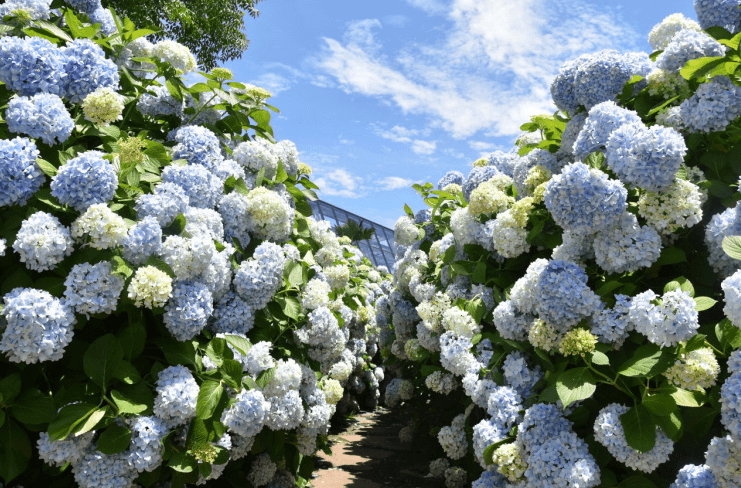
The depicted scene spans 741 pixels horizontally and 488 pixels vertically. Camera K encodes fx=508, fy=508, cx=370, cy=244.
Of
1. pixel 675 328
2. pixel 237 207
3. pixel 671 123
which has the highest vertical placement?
pixel 671 123

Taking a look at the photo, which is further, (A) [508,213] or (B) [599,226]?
(A) [508,213]

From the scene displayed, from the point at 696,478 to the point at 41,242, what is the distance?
274 cm

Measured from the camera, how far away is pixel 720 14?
269 cm

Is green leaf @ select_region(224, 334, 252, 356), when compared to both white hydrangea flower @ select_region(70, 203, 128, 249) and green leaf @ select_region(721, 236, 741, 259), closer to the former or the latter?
white hydrangea flower @ select_region(70, 203, 128, 249)

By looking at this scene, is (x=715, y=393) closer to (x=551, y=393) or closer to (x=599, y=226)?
(x=551, y=393)

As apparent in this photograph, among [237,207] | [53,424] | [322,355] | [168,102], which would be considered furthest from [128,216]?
[322,355]

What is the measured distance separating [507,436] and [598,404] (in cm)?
51

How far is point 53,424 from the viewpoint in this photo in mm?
2033

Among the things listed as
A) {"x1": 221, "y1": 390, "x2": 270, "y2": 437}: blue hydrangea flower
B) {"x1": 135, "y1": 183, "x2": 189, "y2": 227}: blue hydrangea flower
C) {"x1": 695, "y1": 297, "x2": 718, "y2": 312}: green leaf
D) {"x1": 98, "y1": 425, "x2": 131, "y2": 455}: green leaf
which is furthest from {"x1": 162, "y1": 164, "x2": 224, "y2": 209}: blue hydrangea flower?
{"x1": 695, "y1": 297, "x2": 718, "y2": 312}: green leaf

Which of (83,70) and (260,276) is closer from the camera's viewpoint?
(83,70)

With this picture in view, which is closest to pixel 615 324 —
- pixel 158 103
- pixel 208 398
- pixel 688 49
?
pixel 688 49

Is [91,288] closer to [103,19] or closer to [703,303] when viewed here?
[103,19]

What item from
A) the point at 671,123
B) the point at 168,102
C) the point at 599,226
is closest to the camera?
the point at 599,226

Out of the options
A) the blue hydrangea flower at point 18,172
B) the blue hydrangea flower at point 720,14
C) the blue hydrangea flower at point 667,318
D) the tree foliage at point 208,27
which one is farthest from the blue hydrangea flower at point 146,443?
the tree foliage at point 208,27
